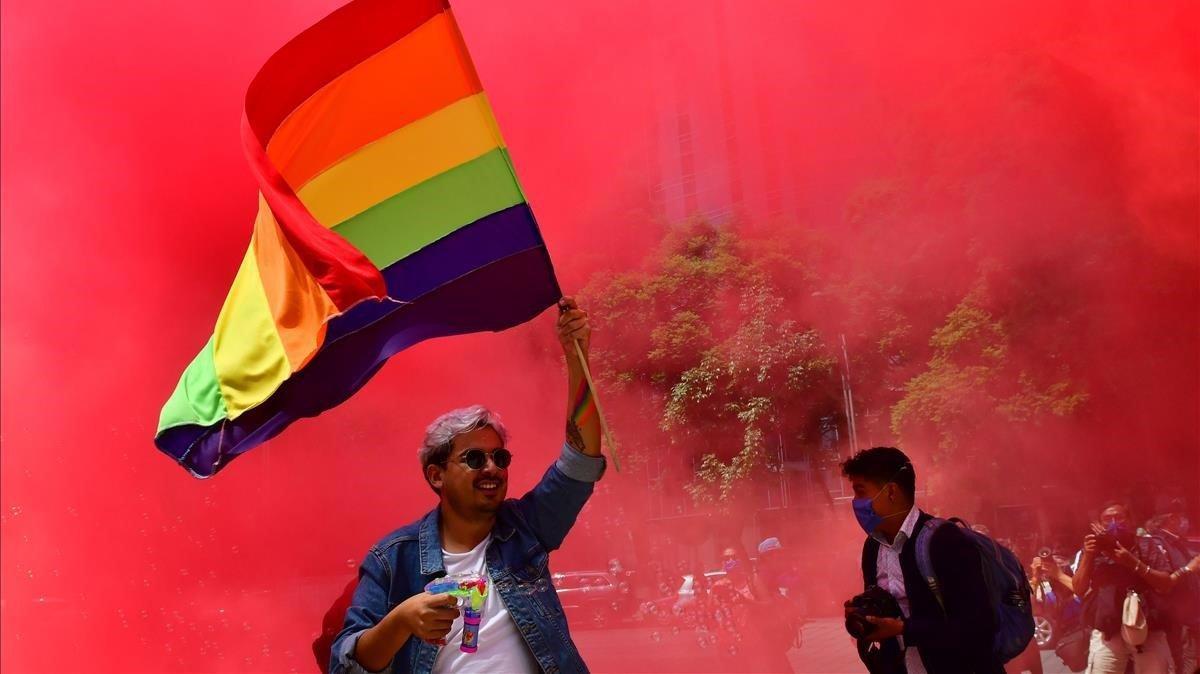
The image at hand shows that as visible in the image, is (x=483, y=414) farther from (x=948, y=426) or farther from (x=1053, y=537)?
(x=1053, y=537)

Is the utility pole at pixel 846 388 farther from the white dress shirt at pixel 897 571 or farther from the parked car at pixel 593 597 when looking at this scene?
the white dress shirt at pixel 897 571

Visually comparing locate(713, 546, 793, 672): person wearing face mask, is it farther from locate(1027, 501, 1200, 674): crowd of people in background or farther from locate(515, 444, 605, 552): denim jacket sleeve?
locate(515, 444, 605, 552): denim jacket sleeve

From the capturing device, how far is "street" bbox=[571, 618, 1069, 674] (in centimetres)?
511

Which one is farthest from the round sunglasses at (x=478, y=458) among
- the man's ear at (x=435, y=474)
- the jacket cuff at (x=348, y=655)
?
the jacket cuff at (x=348, y=655)

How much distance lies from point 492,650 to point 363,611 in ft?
0.91

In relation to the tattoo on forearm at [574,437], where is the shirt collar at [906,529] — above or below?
below

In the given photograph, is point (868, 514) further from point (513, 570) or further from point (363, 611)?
point (363, 611)

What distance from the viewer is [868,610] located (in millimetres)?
2496

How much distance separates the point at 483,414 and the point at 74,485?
4.44 metres

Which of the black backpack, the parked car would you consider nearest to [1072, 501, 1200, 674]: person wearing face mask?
the parked car

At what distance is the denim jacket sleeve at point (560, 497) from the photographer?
248cm

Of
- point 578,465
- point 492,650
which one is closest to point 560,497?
point 578,465

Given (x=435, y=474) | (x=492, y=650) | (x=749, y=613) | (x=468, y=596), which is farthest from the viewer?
(x=749, y=613)

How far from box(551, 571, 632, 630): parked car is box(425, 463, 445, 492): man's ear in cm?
301
